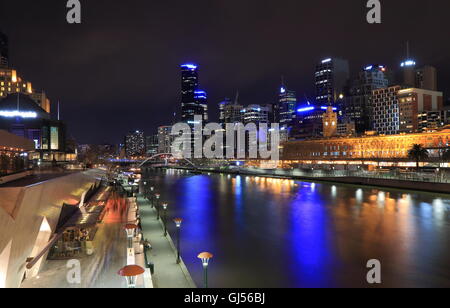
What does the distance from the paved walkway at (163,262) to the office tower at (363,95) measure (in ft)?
426

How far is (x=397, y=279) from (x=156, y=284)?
29.8 feet

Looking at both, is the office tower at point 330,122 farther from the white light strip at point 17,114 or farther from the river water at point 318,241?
the white light strip at point 17,114

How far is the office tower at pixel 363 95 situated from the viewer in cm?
13662

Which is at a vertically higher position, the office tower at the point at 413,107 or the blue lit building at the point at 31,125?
the office tower at the point at 413,107

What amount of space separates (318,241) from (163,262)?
997 cm

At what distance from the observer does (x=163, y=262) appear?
42.6ft

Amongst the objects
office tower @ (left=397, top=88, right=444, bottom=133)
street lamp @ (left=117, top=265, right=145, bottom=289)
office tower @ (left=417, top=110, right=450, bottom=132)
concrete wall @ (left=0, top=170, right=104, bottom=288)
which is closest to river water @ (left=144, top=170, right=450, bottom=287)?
street lamp @ (left=117, top=265, right=145, bottom=289)

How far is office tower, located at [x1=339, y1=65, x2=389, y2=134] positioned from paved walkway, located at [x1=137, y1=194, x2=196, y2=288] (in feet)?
426

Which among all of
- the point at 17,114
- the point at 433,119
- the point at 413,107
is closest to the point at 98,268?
the point at 17,114

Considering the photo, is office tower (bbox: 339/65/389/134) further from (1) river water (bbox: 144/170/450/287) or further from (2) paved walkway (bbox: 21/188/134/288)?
(2) paved walkway (bbox: 21/188/134/288)

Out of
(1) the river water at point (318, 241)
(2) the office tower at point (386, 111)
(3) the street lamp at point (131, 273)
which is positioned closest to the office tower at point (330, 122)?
→ (2) the office tower at point (386, 111)

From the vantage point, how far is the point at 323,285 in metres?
12.6

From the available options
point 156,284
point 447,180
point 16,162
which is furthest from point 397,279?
point 447,180

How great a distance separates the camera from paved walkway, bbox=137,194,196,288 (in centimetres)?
1102
